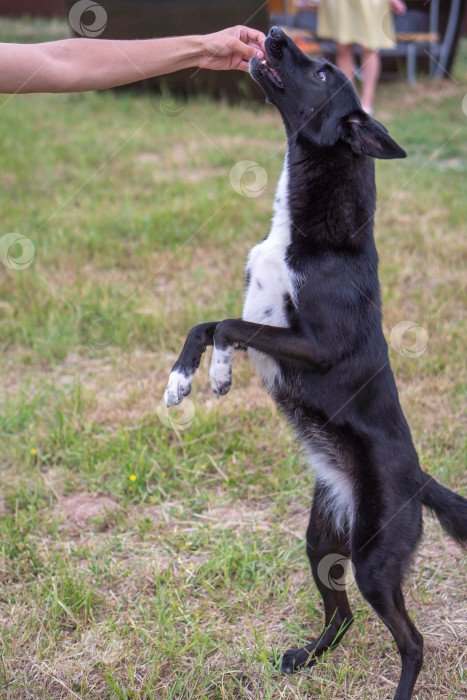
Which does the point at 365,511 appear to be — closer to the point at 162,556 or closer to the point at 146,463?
the point at 162,556

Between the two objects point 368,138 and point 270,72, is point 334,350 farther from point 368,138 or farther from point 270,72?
point 270,72

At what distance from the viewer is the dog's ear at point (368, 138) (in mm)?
2186

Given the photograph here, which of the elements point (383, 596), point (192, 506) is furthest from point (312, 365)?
point (192, 506)

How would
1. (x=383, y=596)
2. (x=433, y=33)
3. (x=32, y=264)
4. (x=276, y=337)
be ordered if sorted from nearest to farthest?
(x=383, y=596) → (x=276, y=337) → (x=32, y=264) → (x=433, y=33)

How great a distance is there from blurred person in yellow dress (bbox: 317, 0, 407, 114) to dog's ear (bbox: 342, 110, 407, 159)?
5107mm

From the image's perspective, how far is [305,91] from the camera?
2.44 metres

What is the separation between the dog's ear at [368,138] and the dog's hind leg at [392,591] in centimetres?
113

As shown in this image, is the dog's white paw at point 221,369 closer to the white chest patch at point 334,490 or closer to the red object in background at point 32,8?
the white chest patch at point 334,490

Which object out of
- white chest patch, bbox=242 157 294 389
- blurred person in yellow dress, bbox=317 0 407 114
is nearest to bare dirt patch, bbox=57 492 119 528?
A: white chest patch, bbox=242 157 294 389

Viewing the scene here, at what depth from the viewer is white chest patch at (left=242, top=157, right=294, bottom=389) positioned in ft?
7.74

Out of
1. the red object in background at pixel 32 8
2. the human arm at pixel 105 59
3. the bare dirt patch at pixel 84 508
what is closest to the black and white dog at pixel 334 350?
the human arm at pixel 105 59

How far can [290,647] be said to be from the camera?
7.98 ft

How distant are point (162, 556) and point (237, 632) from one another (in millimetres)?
466

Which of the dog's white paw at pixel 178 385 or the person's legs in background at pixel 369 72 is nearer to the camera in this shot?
the dog's white paw at pixel 178 385
